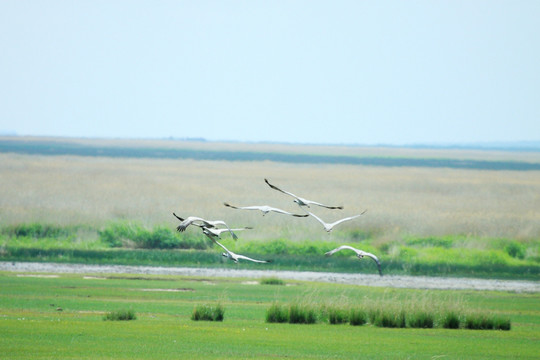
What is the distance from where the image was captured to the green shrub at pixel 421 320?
2744 cm

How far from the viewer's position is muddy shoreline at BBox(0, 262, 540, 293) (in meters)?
39.3

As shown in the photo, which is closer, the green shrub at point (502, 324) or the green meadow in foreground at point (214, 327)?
the green meadow in foreground at point (214, 327)

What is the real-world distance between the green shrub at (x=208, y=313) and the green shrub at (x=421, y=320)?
17.8ft

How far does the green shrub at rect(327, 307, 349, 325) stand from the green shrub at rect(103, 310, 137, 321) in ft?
18.5

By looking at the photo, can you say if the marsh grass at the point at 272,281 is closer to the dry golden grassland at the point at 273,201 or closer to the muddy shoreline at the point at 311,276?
the muddy shoreline at the point at 311,276

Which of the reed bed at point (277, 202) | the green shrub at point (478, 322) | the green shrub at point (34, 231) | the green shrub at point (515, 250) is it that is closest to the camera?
the green shrub at point (478, 322)

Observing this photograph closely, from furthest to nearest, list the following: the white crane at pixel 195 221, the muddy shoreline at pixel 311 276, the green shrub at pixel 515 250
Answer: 1. the green shrub at pixel 515 250
2. the muddy shoreline at pixel 311 276
3. the white crane at pixel 195 221

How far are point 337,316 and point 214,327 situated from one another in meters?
4.17

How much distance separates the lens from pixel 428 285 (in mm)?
39344

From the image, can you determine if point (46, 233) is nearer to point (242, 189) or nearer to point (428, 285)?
point (428, 285)

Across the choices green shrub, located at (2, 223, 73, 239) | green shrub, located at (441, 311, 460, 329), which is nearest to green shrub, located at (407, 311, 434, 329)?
green shrub, located at (441, 311, 460, 329)

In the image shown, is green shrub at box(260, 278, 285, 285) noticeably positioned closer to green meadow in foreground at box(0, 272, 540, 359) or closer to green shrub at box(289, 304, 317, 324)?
green meadow in foreground at box(0, 272, 540, 359)

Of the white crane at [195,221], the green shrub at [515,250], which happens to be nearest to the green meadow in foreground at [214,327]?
the white crane at [195,221]

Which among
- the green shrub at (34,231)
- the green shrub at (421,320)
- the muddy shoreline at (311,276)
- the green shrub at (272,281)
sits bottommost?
the muddy shoreline at (311,276)
